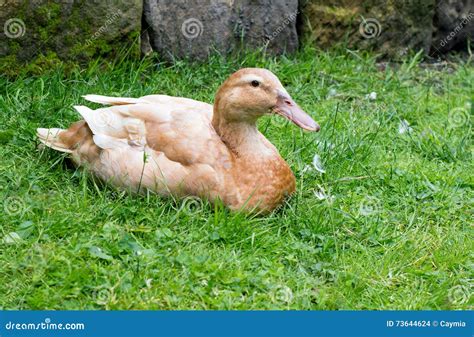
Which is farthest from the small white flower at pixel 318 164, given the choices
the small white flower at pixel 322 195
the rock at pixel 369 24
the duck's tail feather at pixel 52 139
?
the rock at pixel 369 24

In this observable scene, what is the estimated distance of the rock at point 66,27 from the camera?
5992 millimetres

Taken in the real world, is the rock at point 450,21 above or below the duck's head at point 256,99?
below

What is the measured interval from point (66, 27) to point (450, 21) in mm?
3552

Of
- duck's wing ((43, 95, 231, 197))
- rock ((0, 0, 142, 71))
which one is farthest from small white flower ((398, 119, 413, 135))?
rock ((0, 0, 142, 71))

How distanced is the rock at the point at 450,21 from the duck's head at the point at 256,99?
3.44m

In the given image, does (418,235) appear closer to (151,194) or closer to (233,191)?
(233,191)

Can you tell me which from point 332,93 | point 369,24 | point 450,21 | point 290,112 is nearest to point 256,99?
point 290,112

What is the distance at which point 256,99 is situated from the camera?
487 centimetres

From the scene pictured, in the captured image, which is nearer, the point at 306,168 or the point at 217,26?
the point at 306,168

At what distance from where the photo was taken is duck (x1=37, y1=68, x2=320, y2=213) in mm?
4809

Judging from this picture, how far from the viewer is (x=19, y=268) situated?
4.22 m

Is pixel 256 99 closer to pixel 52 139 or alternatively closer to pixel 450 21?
pixel 52 139

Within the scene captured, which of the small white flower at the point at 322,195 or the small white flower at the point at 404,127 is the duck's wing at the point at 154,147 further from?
the small white flower at the point at 404,127

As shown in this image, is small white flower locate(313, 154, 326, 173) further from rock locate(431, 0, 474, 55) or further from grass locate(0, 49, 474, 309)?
rock locate(431, 0, 474, 55)
